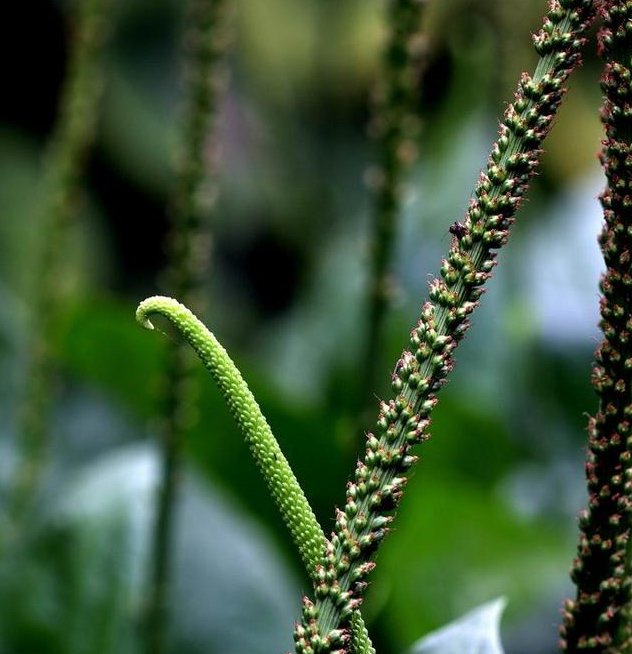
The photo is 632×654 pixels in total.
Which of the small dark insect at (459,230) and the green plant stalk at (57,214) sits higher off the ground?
the green plant stalk at (57,214)

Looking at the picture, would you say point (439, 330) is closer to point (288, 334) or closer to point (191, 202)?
point (191, 202)

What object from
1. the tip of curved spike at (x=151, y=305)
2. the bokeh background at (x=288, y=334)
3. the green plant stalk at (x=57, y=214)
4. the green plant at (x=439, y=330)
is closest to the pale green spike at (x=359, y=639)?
the green plant at (x=439, y=330)

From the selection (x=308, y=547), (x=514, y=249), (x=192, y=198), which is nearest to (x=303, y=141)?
(x=514, y=249)

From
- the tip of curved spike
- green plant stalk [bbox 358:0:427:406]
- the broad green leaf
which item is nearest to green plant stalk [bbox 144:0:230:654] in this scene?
green plant stalk [bbox 358:0:427:406]

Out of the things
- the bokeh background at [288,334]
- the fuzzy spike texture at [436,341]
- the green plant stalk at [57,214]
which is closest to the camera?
the fuzzy spike texture at [436,341]

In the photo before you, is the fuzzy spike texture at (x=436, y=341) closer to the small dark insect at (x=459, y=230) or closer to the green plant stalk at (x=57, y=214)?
the small dark insect at (x=459, y=230)

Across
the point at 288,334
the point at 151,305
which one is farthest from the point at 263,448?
the point at 288,334

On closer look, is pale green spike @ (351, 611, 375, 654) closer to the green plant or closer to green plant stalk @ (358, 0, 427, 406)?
the green plant
